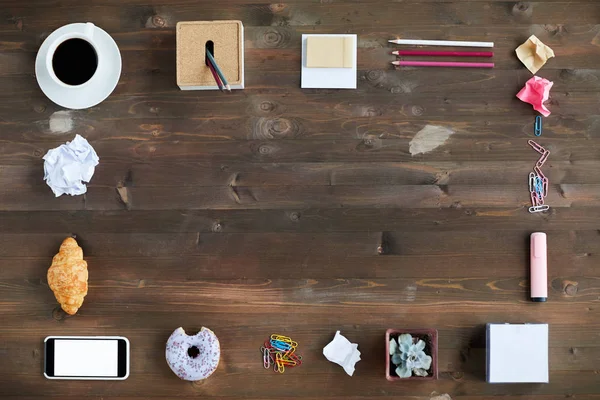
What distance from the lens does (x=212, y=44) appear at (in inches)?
45.9

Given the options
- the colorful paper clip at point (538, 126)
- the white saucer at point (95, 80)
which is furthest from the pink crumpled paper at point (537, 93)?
the white saucer at point (95, 80)

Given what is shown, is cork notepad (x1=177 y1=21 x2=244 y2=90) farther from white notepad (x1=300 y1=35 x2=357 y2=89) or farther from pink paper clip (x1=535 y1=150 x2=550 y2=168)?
pink paper clip (x1=535 y1=150 x2=550 y2=168)

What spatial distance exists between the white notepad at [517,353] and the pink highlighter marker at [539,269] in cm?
7

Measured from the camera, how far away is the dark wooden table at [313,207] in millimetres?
1211

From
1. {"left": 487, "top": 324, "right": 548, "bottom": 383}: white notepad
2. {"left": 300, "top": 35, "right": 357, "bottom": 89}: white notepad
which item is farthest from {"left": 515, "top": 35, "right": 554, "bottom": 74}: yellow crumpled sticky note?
{"left": 487, "top": 324, "right": 548, "bottom": 383}: white notepad

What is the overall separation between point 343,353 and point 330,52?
657 mm

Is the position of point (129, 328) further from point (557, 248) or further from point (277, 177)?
point (557, 248)

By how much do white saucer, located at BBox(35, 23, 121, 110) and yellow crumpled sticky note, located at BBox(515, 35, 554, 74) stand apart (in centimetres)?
89

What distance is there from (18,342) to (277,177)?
0.69 meters

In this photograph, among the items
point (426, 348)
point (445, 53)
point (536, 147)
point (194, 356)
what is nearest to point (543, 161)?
point (536, 147)

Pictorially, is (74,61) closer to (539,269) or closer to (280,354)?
(280,354)

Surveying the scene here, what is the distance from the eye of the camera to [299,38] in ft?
4.04

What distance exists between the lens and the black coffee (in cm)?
118

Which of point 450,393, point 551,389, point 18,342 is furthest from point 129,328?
point 551,389
